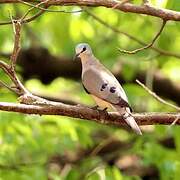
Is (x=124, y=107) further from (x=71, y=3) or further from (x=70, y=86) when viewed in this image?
(x=70, y=86)

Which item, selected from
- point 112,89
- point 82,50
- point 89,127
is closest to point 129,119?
point 112,89

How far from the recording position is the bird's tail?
205cm

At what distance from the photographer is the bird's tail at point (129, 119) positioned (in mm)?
2049

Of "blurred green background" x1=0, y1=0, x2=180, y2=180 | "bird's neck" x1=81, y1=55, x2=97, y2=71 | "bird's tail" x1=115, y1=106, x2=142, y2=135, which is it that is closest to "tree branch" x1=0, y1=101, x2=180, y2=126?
"bird's tail" x1=115, y1=106, x2=142, y2=135

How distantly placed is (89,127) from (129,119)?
1983 millimetres

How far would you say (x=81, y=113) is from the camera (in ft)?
6.63

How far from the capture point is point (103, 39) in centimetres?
489

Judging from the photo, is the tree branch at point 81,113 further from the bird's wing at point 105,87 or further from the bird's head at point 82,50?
the bird's head at point 82,50

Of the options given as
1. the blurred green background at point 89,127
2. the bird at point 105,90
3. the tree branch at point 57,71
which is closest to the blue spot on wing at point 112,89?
the bird at point 105,90

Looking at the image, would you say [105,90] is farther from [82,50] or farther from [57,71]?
[57,71]

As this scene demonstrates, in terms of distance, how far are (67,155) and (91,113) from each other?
253 centimetres

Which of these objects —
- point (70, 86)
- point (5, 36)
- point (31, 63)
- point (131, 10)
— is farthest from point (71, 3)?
point (70, 86)

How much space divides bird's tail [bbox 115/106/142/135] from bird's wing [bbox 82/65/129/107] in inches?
0.7

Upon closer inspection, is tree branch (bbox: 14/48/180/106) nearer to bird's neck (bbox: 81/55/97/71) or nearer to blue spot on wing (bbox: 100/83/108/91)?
bird's neck (bbox: 81/55/97/71)
